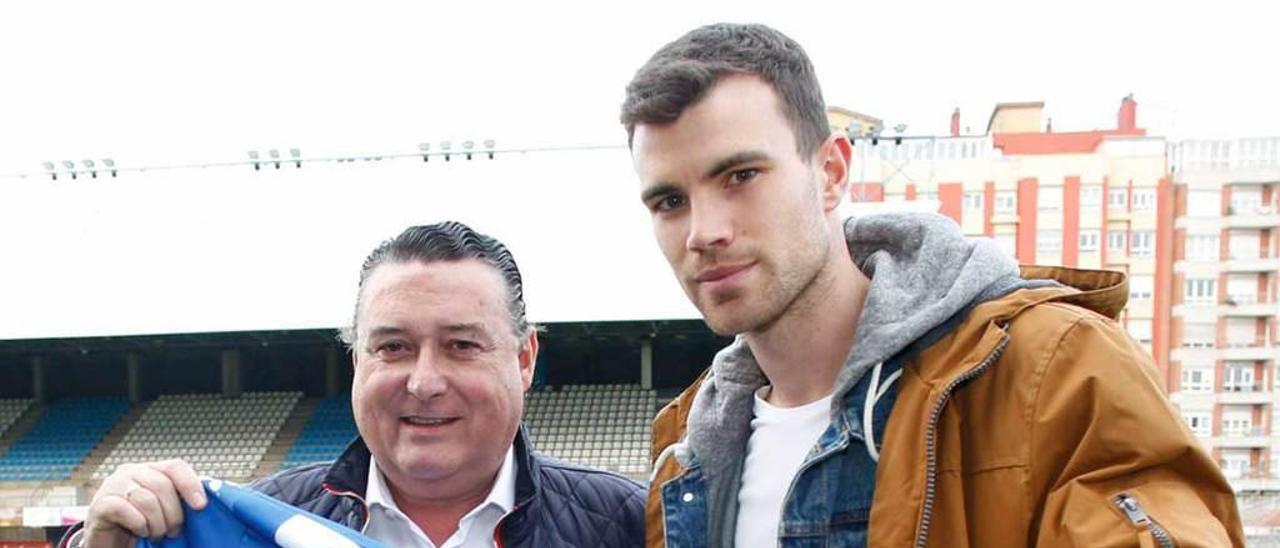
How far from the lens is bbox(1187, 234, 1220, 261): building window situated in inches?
979

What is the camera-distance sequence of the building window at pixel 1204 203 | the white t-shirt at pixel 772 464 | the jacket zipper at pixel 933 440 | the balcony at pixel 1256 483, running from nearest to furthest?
the jacket zipper at pixel 933 440
the white t-shirt at pixel 772 464
the balcony at pixel 1256 483
the building window at pixel 1204 203

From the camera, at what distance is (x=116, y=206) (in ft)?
44.9

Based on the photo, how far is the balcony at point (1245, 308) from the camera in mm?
24656

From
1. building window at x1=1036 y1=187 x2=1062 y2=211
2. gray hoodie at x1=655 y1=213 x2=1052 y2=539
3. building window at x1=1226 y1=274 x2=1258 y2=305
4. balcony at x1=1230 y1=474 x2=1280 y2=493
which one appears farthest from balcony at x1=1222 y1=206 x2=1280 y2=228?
gray hoodie at x1=655 y1=213 x2=1052 y2=539

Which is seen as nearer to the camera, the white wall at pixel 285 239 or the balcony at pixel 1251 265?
the white wall at pixel 285 239

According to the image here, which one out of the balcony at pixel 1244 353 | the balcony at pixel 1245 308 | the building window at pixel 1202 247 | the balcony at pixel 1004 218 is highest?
the balcony at pixel 1004 218

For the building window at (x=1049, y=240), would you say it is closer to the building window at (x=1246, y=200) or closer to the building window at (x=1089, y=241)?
the building window at (x=1089, y=241)

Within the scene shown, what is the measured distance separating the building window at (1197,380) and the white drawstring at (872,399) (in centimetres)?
2899

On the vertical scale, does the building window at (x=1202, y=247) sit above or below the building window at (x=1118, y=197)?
below

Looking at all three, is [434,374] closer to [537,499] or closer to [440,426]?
[440,426]

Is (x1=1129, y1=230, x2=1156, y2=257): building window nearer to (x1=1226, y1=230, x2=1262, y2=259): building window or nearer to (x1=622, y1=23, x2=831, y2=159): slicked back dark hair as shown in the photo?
(x1=1226, y1=230, x2=1262, y2=259): building window

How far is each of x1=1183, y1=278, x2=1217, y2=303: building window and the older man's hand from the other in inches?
1168

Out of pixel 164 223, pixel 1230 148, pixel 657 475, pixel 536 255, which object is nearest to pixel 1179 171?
pixel 1230 148

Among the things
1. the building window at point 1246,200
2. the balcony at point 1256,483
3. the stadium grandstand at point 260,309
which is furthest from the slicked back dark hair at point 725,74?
the building window at point 1246,200
